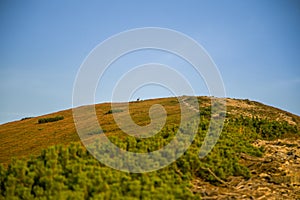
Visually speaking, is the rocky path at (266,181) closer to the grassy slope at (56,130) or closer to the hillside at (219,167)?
the hillside at (219,167)

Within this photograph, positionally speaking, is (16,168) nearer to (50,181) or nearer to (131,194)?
(50,181)

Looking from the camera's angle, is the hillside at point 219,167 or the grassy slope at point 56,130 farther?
the grassy slope at point 56,130

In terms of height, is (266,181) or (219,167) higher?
(219,167)

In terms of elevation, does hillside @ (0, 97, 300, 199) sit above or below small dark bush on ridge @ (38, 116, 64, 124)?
below

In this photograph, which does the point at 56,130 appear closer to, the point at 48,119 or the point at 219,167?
the point at 48,119

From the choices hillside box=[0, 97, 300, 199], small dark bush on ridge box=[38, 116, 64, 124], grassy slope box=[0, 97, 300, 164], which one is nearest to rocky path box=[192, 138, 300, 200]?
hillside box=[0, 97, 300, 199]

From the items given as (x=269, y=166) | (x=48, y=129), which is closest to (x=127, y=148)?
(x=269, y=166)

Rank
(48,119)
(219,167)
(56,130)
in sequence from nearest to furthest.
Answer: (219,167) < (56,130) < (48,119)

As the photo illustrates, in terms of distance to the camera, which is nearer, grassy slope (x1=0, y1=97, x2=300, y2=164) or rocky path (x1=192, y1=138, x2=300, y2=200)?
rocky path (x1=192, y1=138, x2=300, y2=200)

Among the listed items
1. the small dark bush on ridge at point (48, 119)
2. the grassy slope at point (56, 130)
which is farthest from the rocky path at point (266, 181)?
the small dark bush on ridge at point (48, 119)

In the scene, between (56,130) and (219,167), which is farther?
(56,130)

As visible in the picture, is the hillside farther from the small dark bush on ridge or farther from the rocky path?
the small dark bush on ridge

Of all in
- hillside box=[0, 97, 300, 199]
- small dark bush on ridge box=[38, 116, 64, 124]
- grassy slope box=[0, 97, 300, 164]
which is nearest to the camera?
hillside box=[0, 97, 300, 199]

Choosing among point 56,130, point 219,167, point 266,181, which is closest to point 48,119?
point 56,130
